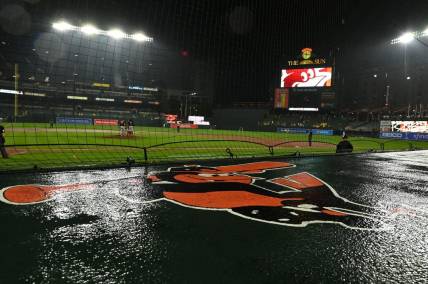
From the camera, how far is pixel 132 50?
89.2 m

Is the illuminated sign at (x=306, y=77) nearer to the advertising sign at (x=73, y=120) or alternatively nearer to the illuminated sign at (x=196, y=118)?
the illuminated sign at (x=196, y=118)

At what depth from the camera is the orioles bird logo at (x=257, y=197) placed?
15.5 ft

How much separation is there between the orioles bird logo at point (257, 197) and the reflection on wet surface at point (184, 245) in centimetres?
22

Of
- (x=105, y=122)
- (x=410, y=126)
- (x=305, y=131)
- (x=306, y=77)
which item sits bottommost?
(x=305, y=131)

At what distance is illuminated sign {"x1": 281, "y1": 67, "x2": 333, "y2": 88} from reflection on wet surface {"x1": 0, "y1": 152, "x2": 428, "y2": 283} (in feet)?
175

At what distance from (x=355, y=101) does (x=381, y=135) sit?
57.9m

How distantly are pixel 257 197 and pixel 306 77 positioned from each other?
181 ft

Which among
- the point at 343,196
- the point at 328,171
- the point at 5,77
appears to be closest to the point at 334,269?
the point at 343,196

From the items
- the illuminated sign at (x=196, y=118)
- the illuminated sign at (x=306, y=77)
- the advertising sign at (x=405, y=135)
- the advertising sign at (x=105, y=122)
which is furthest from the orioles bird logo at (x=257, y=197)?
the illuminated sign at (x=196, y=118)

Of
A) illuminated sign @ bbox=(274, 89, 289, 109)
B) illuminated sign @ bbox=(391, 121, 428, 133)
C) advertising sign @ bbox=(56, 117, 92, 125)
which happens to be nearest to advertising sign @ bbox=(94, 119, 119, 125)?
advertising sign @ bbox=(56, 117, 92, 125)

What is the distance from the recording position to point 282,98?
59031mm

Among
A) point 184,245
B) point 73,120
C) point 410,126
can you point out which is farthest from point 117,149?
point 410,126

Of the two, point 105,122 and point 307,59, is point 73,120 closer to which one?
point 105,122

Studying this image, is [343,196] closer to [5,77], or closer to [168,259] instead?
[168,259]
